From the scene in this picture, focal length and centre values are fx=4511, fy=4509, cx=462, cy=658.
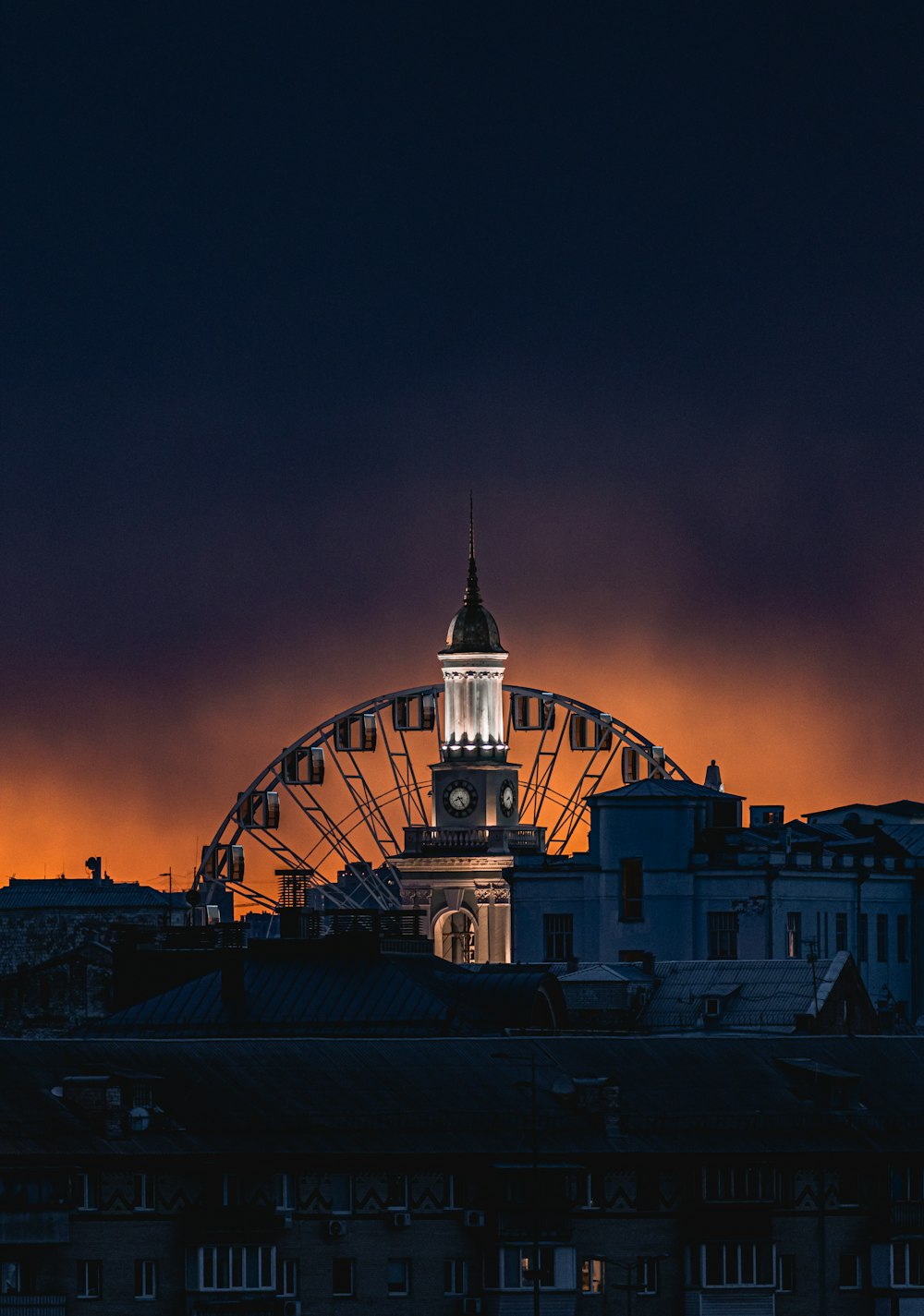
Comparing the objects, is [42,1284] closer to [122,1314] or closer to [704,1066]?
[122,1314]

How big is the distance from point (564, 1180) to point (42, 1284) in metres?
14.1

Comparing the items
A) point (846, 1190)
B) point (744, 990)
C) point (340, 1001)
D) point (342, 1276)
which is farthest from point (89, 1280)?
point (744, 990)

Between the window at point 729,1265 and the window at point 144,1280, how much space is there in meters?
14.7

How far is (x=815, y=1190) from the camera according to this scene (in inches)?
4673

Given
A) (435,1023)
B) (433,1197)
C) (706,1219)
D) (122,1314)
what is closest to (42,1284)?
(122,1314)

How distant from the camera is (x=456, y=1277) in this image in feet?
379

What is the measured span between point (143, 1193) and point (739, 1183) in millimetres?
16169

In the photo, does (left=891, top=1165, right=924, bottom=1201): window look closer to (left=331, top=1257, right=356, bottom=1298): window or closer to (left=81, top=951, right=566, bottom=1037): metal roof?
(left=331, top=1257, right=356, bottom=1298): window

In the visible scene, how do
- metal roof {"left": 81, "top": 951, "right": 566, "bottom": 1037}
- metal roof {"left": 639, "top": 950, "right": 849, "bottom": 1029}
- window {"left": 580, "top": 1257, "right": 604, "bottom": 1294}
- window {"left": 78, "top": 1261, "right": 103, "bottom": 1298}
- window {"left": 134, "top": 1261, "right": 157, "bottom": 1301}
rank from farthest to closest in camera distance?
metal roof {"left": 639, "top": 950, "right": 849, "bottom": 1029}
metal roof {"left": 81, "top": 951, "right": 566, "bottom": 1037}
window {"left": 580, "top": 1257, "right": 604, "bottom": 1294}
window {"left": 134, "top": 1261, "right": 157, "bottom": 1301}
window {"left": 78, "top": 1261, "right": 103, "bottom": 1298}

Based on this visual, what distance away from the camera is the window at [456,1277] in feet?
378

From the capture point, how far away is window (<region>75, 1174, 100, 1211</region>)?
366 ft

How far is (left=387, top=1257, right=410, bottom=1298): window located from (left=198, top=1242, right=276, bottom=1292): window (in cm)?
340

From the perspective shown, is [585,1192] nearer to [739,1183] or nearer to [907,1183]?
[739,1183]

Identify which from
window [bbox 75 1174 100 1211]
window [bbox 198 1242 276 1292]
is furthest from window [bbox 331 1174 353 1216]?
A: window [bbox 75 1174 100 1211]
